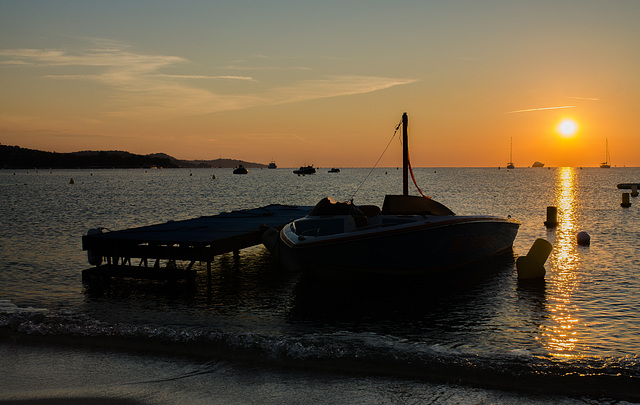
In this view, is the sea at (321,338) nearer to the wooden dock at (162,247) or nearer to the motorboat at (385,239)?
the wooden dock at (162,247)

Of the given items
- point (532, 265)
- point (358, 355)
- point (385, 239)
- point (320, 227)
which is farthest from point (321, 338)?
point (532, 265)

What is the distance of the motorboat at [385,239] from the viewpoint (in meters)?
15.1

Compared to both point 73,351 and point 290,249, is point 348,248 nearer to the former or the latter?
point 290,249

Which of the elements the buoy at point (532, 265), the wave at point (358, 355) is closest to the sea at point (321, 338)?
the wave at point (358, 355)

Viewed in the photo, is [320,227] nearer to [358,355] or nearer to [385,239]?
[385,239]

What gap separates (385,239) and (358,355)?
18.9ft

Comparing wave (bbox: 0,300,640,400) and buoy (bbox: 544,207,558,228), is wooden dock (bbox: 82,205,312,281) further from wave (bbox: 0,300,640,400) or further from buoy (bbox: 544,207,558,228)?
buoy (bbox: 544,207,558,228)

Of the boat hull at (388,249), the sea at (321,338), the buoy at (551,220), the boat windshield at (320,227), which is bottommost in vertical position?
the sea at (321,338)

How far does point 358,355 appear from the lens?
969cm

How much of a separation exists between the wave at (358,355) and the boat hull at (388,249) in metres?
3.91

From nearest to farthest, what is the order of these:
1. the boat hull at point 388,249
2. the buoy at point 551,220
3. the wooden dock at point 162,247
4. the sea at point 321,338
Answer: the sea at point 321,338 → the boat hull at point 388,249 → the wooden dock at point 162,247 → the buoy at point 551,220

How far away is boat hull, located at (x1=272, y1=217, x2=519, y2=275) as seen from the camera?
15.0 metres

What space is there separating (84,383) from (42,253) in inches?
645

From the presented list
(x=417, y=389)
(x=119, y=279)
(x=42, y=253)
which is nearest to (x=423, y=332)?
(x=417, y=389)
